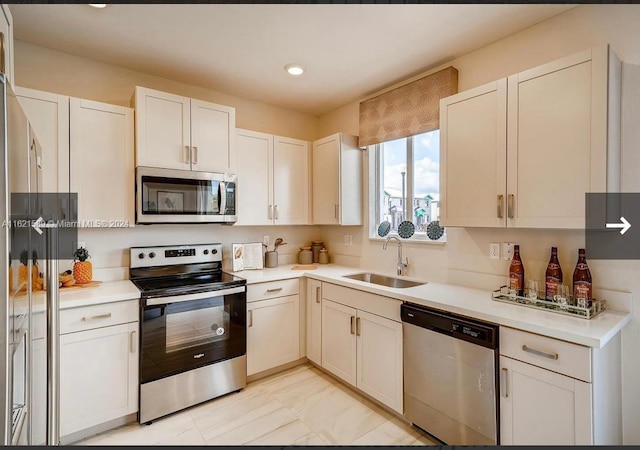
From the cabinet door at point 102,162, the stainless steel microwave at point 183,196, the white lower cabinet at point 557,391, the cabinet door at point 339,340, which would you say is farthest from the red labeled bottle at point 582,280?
the cabinet door at point 102,162

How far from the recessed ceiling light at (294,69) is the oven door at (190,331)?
1787 mm

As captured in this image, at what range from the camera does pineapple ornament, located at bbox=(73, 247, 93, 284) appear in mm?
2240

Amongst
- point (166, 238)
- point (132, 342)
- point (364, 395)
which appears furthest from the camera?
point (166, 238)

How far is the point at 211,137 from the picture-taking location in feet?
8.75

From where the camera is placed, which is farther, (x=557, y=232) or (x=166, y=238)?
(x=166, y=238)

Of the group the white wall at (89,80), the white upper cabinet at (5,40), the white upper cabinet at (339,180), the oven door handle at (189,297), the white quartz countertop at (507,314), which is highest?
the white wall at (89,80)

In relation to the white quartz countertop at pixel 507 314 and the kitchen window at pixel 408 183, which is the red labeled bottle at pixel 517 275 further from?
the kitchen window at pixel 408 183

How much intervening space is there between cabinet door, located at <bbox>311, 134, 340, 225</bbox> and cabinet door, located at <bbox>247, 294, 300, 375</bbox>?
2.83 feet

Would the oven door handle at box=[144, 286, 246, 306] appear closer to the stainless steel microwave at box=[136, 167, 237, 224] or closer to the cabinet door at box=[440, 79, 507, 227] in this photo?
the stainless steel microwave at box=[136, 167, 237, 224]

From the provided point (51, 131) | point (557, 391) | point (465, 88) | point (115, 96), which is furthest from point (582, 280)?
point (115, 96)

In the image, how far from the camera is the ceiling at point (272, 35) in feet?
6.15

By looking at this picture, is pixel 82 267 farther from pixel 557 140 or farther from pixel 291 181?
pixel 557 140

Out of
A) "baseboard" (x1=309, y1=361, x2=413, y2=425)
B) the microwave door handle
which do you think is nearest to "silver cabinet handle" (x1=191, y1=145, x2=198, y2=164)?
the microwave door handle

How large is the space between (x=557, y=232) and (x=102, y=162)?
9.85ft
